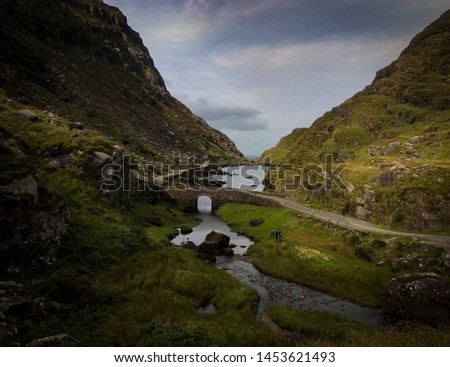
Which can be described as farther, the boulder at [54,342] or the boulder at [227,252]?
the boulder at [227,252]

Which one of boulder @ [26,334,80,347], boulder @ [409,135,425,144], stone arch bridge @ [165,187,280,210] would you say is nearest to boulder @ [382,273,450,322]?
boulder @ [26,334,80,347]

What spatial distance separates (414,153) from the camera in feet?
326

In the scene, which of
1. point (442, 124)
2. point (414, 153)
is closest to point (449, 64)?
point (442, 124)

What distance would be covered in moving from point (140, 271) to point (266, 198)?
59450 millimetres

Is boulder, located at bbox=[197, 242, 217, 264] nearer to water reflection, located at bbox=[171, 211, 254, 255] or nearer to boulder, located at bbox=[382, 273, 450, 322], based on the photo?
water reflection, located at bbox=[171, 211, 254, 255]

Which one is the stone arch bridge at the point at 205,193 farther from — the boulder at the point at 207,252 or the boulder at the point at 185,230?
the boulder at the point at 207,252

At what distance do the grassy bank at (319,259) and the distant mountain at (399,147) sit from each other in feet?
40.5

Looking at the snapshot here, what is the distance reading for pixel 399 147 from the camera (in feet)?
364

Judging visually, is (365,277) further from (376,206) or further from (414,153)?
(414,153)

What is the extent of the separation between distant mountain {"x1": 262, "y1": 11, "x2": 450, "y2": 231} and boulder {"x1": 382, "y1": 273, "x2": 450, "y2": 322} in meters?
23.7

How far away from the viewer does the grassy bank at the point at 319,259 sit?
A: 4606 cm

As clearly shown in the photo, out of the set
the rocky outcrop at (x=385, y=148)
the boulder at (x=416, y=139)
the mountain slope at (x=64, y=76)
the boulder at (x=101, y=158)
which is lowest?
the boulder at (x=101, y=158)

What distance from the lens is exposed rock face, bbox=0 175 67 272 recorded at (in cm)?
3216

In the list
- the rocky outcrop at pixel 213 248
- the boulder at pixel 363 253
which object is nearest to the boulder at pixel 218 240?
the rocky outcrop at pixel 213 248
